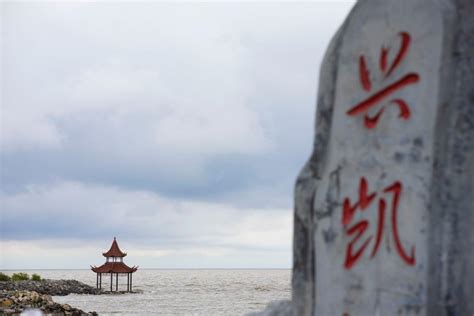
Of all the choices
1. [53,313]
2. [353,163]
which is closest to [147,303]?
[53,313]

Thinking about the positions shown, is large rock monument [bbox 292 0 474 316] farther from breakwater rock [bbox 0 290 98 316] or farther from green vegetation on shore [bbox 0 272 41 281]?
green vegetation on shore [bbox 0 272 41 281]

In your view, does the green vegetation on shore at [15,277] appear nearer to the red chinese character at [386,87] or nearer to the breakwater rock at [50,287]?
the breakwater rock at [50,287]

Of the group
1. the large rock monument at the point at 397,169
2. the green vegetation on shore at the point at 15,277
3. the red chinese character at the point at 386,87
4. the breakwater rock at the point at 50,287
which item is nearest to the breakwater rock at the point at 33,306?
the breakwater rock at the point at 50,287

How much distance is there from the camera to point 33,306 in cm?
2294

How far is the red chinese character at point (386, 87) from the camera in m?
4.08

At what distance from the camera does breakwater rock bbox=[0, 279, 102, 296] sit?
3569 cm

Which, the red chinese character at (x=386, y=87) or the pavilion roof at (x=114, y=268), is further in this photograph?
the pavilion roof at (x=114, y=268)

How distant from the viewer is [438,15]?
13.2 feet

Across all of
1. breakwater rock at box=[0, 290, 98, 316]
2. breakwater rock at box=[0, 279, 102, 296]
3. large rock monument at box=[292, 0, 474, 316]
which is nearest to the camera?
large rock monument at box=[292, 0, 474, 316]

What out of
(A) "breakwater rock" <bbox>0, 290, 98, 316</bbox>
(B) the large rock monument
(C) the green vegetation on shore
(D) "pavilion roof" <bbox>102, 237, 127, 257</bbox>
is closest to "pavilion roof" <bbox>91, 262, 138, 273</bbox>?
(D) "pavilion roof" <bbox>102, 237, 127, 257</bbox>

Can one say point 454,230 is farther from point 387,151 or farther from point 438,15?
point 438,15

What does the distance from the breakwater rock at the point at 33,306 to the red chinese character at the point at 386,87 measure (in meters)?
19.2

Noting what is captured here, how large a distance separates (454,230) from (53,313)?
781 inches

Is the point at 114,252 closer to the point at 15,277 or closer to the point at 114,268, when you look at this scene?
the point at 114,268
